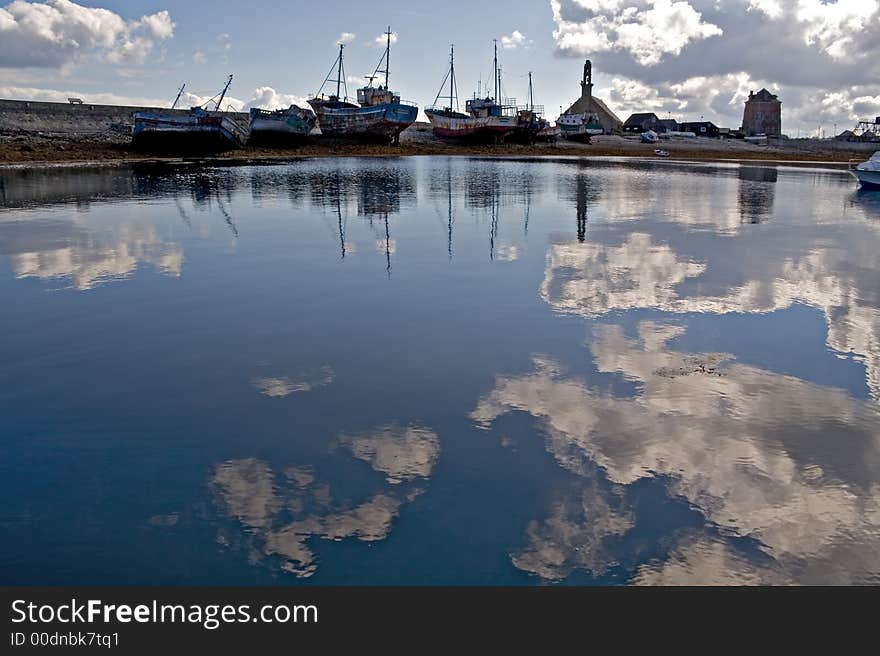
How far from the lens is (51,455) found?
259 inches

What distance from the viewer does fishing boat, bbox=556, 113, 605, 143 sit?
112 metres

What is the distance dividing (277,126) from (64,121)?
23103 mm

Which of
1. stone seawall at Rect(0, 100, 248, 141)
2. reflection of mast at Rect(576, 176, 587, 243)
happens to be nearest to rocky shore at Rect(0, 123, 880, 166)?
stone seawall at Rect(0, 100, 248, 141)

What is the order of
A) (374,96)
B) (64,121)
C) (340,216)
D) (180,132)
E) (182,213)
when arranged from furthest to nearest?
(374,96)
(64,121)
(180,132)
(340,216)
(182,213)

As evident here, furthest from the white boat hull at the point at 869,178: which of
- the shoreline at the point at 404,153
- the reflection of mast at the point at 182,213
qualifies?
the shoreline at the point at 404,153

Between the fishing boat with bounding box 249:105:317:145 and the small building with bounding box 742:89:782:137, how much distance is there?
110 meters

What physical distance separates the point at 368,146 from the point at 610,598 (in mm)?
85765

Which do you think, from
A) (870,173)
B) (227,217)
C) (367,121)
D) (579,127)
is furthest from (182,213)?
(579,127)

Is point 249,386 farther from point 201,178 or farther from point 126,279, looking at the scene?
point 201,178

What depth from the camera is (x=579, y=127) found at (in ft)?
377

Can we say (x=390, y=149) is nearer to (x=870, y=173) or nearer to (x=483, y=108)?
(x=483, y=108)

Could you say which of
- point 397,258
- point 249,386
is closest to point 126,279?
point 397,258

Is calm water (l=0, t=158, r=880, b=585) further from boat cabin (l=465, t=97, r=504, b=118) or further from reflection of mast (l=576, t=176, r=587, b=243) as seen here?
boat cabin (l=465, t=97, r=504, b=118)

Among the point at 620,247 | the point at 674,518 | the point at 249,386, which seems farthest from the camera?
the point at 620,247
